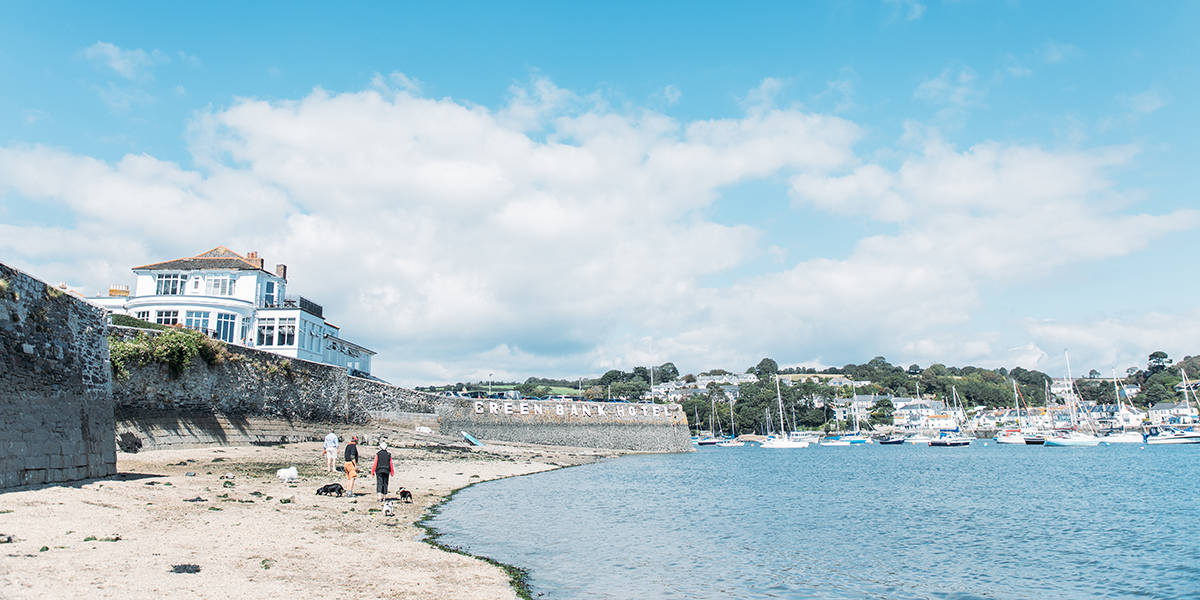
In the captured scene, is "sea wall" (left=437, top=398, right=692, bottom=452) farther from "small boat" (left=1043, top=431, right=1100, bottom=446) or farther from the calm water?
"small boat" (left=1043, top=431, right=1100, bottom=446)

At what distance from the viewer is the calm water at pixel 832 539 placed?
14.9m

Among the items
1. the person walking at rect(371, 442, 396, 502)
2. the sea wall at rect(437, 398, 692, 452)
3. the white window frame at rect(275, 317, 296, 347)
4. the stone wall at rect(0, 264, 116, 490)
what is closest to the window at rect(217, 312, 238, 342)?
the white window frame at rect(275, 317, 296, 347)

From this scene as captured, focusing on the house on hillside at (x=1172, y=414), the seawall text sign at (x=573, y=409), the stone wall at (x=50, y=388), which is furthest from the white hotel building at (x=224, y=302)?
the house on hillside at (x=1172, y=414)

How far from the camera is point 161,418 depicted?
29.4 metres

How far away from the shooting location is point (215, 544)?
13602mm

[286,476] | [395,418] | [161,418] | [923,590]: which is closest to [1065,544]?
[923,590]

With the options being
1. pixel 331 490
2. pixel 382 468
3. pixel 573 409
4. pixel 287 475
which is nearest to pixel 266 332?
pixel 287 475

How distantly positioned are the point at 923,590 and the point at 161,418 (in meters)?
28.6

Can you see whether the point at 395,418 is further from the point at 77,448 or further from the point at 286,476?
the point at 77,448

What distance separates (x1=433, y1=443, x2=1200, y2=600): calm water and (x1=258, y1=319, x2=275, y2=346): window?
25.1 m

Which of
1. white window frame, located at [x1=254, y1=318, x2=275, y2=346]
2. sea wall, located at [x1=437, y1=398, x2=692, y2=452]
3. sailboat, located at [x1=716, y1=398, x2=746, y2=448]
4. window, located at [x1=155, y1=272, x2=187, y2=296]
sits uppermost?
window, located at [x1=155, y1=272, x2=187, y2=296]

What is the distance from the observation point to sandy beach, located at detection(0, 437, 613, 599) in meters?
10.5

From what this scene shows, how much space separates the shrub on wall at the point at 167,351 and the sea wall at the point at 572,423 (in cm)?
2483

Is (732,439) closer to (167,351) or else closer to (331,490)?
(167,351)
